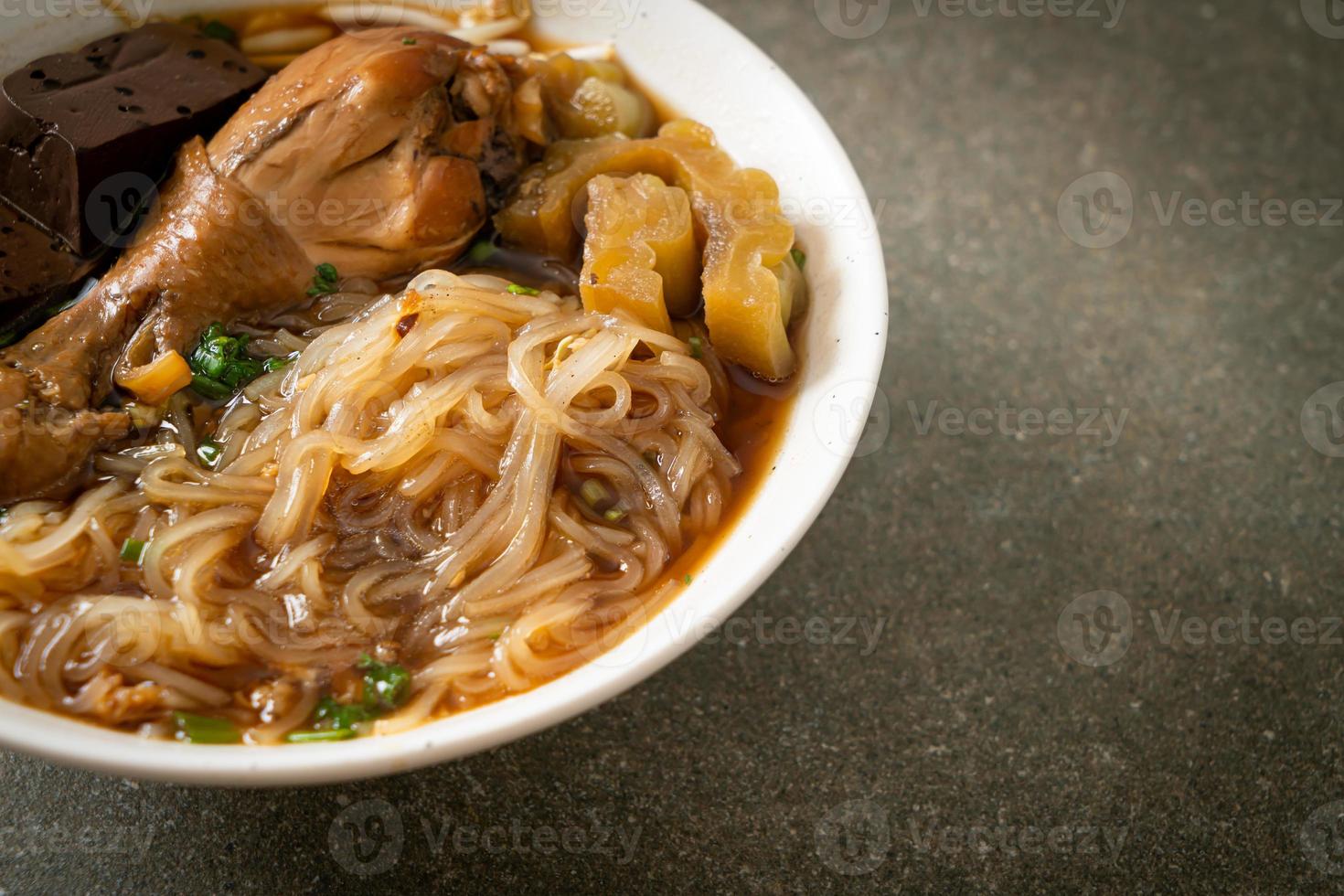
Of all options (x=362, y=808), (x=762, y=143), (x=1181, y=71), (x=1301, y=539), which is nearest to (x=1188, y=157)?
(x=1181, y=71)

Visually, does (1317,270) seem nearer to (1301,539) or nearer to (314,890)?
(1301,539)

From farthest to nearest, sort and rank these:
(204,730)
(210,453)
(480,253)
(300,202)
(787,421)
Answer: (480,253), (300,202), (787,421), (210,453), (204,730)
